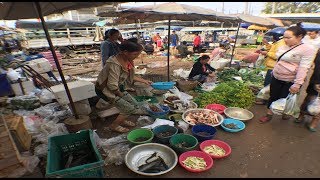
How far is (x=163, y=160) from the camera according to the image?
3.27m

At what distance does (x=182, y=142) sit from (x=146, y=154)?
0.75 metres

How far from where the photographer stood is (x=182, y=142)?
375 cm

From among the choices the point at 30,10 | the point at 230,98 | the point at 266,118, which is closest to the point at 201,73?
the point at 230,98

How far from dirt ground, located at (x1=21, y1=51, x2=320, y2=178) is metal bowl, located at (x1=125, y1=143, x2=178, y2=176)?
0.50 ft

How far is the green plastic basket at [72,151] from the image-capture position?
235 cm

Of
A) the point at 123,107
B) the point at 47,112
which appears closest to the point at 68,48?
the point at 47,112

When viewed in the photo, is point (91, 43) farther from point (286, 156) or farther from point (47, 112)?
point (286, 156)

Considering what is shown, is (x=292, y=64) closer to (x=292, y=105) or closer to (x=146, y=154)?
(x=292, y=105)

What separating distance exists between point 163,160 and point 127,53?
2.10 metres

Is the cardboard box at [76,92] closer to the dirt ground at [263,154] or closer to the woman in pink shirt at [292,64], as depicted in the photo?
Answer: the dirt ground at [263,154]

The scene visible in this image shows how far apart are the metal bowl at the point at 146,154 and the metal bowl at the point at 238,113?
2.24 meters

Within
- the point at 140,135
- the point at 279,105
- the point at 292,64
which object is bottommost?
the point at 140,135

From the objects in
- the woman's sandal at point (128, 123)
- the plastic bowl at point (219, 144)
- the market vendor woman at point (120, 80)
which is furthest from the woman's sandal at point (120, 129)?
the plastic bowl at point (219, 144)

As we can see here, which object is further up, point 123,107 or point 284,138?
point 123,107
